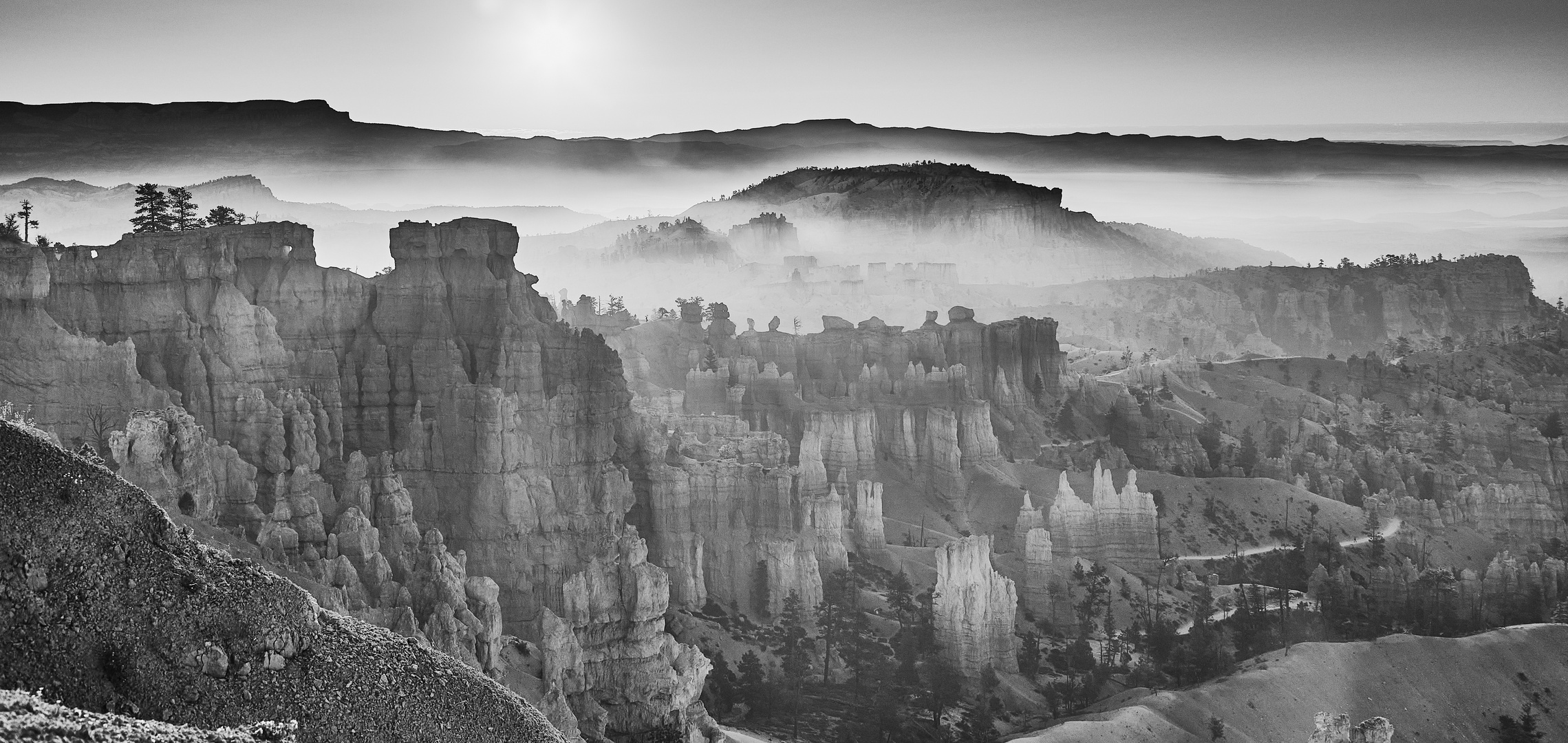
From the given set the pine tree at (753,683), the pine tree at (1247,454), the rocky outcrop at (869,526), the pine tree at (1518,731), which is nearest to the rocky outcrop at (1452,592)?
the pine tree at (1518,731)

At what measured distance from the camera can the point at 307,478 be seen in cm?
5597

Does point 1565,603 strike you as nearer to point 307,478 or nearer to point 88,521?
point 307,478

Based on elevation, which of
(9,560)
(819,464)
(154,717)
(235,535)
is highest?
(9,560)

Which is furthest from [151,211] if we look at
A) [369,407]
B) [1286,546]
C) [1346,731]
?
[1286,546]

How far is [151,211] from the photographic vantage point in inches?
2820

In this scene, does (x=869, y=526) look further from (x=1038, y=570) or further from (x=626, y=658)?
(x=626, y=658)

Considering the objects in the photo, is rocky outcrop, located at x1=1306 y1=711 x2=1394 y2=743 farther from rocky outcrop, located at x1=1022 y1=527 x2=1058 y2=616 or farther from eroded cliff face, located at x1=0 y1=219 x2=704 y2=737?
rocky outcrop, located at x1=1022 y1=527 x2=1058 y2=616

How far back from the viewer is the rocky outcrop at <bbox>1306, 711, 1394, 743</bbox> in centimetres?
5150

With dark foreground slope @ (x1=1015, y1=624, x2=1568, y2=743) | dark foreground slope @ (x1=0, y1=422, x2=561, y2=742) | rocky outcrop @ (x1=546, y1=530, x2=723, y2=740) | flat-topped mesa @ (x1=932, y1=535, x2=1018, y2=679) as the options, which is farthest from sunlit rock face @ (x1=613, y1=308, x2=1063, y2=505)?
dark foreground slope @ (x1=0, y1=422, x2=561, y2=742)

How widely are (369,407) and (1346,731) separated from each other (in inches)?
1546

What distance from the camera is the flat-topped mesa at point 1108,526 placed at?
343 feet

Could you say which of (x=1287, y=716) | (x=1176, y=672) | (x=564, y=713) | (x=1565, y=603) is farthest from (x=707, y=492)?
(x=1565, y=603)

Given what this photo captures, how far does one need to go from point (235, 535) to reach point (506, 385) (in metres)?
22.4

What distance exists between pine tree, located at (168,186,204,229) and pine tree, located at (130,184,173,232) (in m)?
0.39
